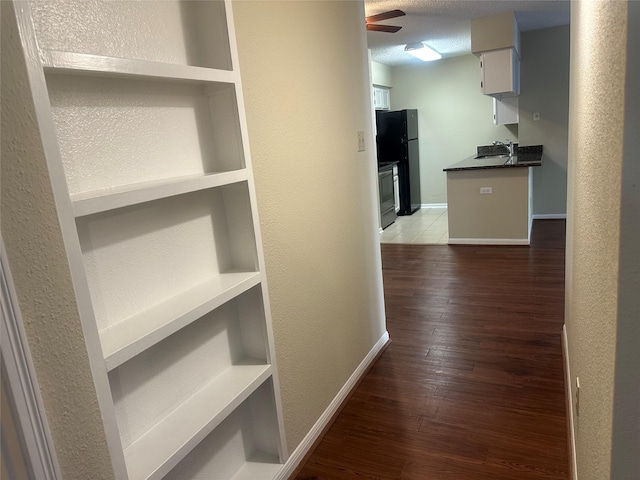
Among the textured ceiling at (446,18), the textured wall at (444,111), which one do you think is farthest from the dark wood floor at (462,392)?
the textured wall at (444,111)

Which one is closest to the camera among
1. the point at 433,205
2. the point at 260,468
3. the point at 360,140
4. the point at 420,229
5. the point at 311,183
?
the point at 260,468

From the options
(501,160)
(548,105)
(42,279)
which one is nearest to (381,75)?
(548,105)

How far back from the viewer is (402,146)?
7594mm

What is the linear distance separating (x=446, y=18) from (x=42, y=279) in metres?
4.83

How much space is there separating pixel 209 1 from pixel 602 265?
Answer: 1414 millimetres

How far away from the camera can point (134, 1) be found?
54.0 inches

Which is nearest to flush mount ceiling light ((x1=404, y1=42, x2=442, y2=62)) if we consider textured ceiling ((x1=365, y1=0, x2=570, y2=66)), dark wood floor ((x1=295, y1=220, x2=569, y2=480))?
textured ceiling ((x1=365, y1=0, x2=570, y2=66))

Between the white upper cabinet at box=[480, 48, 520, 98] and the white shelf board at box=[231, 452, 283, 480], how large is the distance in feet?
15.5

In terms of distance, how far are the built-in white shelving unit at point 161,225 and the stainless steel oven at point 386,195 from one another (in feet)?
16.9

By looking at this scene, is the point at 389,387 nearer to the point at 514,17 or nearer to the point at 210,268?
the point at 210,268

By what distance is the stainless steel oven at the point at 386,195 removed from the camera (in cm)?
680

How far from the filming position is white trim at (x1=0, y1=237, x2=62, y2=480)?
877 mm

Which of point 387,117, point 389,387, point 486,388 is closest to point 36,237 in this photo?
point 389,387

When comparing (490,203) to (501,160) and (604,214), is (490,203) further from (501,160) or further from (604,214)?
(604,214)
